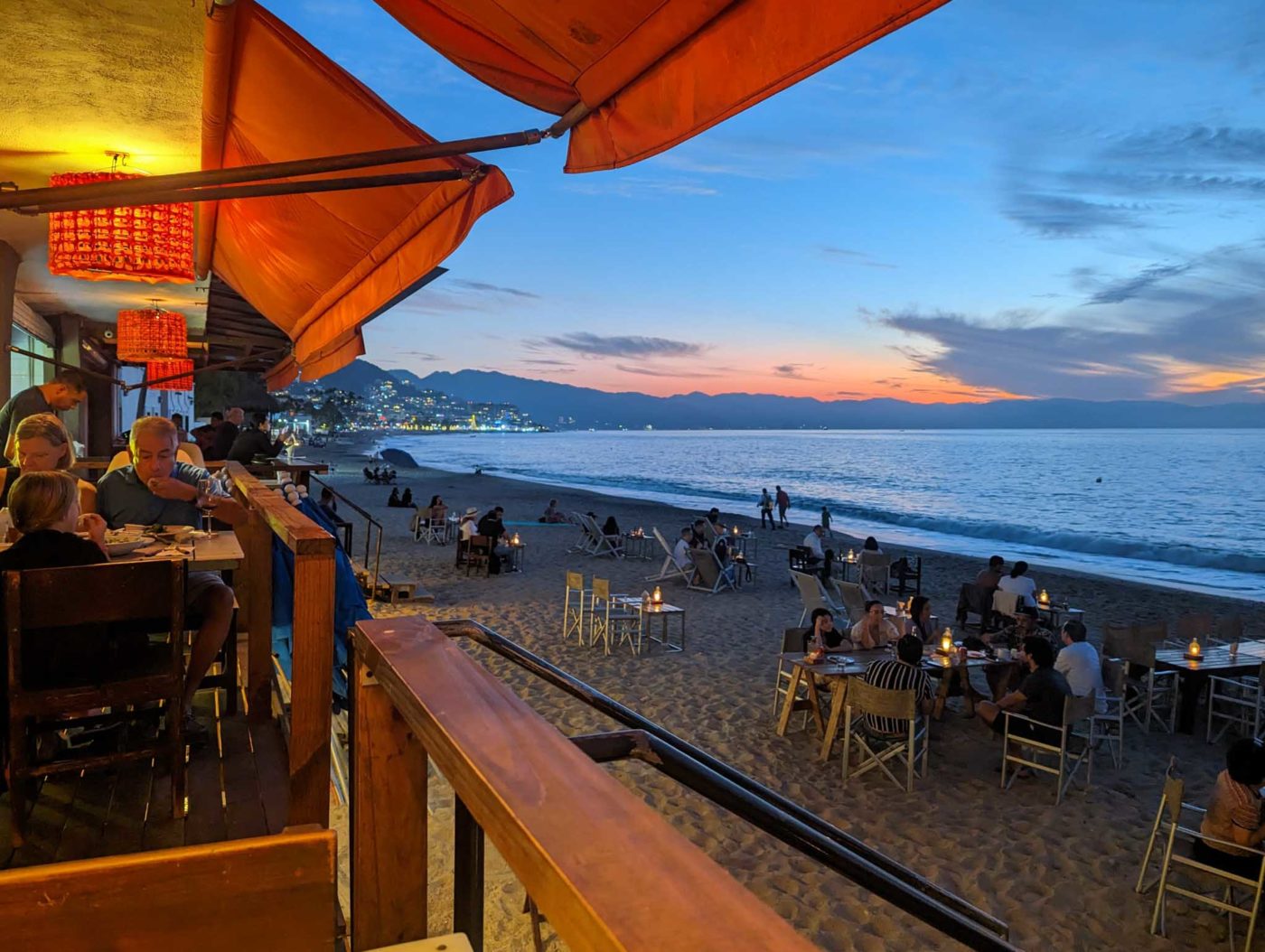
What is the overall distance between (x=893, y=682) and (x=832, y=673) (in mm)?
473

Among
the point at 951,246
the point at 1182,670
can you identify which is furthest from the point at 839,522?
the point at 951,246

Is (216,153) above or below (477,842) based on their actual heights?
above

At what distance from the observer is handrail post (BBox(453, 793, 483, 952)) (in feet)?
3.55

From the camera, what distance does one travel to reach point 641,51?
149 cm

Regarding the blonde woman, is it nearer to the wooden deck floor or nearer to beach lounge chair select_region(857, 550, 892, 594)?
the wooden deck floor

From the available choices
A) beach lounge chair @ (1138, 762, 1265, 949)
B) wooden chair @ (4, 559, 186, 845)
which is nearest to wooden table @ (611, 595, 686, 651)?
beach lounge chair @ (1138, 762, 1265, 949)

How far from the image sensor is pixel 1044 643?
5.43 metres

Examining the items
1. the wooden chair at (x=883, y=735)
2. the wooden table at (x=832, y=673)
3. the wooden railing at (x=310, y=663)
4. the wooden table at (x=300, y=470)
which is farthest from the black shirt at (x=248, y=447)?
the wooden chair at (x=883, y=735)

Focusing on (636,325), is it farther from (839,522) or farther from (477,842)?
(477,842)

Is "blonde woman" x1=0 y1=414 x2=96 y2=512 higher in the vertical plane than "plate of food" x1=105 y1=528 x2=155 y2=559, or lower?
higher

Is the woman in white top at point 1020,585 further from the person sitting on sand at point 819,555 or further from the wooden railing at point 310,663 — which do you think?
the wooden railing at point 310,663

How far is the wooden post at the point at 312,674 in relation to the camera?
6.41 ft

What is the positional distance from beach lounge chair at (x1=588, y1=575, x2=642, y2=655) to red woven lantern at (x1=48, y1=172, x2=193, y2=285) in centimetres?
562

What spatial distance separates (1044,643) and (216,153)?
5.83 meters
